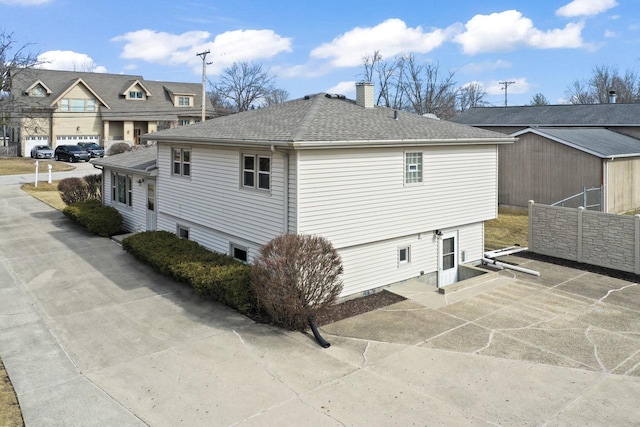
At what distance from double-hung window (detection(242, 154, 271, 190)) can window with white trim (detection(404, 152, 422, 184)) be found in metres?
3.88

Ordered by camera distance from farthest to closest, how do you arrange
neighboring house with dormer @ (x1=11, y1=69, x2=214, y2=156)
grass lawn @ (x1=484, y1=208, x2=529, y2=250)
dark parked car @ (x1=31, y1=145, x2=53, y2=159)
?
neighboring house with dormer @ (x1=11, y1=69, x2=214, y2=156) < dark parked car @ (x1=31, y1=145, x2=53, y2=159) < grass lawn @ (x1=484, y1=208, x2=529, y2=250)

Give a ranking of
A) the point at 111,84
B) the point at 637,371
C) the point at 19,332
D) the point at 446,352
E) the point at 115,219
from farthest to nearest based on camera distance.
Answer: the point at 111,84, the point at 115,219, the point at 19,332, the point at 446,352, the point at 637,371

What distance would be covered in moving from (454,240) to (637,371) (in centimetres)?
729

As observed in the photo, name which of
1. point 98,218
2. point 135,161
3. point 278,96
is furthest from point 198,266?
point 278,96

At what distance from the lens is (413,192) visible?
1367 centimetres

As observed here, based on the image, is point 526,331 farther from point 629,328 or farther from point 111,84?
point 111,84

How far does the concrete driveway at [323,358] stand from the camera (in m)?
7.19

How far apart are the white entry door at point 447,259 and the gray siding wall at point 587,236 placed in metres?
4.07

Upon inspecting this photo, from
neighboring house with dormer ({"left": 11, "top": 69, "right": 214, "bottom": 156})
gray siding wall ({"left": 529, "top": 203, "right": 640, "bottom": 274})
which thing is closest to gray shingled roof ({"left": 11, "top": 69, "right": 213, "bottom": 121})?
neighboring house with dormer ({"left": 11, "top": 69, "right": 214, "bottom": 156})

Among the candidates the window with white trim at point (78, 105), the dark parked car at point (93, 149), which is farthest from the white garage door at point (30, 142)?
the dark parked car at point (93, 149)

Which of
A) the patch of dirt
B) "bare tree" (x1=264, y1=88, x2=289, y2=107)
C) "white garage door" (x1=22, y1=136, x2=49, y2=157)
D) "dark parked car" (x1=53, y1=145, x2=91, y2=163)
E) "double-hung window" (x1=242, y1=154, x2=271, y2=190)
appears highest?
"bare tree" (x1=264, y1=88, x2=289, y2=107)

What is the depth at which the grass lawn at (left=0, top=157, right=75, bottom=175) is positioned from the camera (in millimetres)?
37781

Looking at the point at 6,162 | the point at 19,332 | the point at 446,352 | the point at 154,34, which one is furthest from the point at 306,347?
the point at 154,34

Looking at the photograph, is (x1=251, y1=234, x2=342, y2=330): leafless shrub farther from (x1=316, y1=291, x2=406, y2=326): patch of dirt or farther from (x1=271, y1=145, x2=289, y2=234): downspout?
(x1=271, y1=145, x2=289, y2=234): downspout
